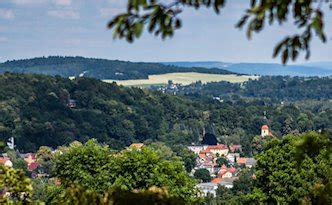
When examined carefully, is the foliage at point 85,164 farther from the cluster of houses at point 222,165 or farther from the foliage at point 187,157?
the foliage at point 187,157

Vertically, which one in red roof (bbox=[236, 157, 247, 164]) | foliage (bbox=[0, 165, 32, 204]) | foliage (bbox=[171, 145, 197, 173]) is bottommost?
red roof (bbox=[236, 157, 247, 164])

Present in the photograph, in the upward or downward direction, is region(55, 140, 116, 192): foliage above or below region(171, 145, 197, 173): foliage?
above

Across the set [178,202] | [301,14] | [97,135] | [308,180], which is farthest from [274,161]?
[97,135]

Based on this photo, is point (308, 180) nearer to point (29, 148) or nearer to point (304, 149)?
point (304, 149)

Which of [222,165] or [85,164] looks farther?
[222,165]

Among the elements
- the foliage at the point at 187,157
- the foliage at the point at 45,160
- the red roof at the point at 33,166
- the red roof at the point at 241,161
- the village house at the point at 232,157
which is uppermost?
the foliage at the point at 45,160

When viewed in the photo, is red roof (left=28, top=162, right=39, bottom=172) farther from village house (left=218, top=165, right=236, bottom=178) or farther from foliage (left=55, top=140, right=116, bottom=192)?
foliage (left=55, top=140, right=116, bottom=192)

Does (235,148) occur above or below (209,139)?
above

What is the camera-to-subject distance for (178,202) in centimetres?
1080

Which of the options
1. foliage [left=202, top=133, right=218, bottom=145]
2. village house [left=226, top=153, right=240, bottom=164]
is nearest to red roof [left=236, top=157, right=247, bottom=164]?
village house [left=226, top=153, right=240, bottom=164]

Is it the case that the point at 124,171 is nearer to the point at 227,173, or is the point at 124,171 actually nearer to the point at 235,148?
the point at 227,173


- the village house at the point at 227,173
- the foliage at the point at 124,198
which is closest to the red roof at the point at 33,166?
the village house at the point at 227,173

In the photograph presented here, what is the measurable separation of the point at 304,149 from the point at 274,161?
101ft

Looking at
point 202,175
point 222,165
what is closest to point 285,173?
point 202,175
